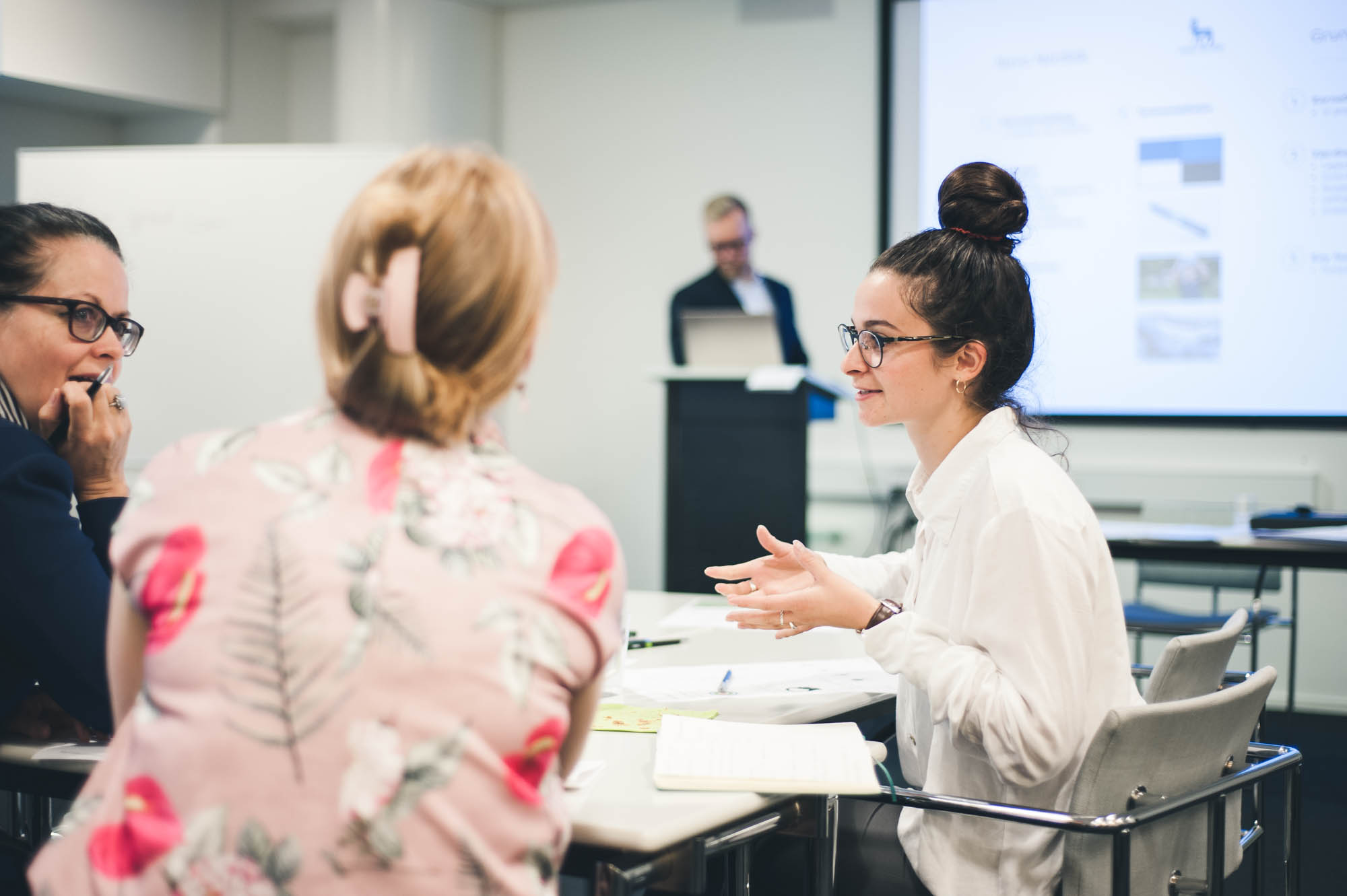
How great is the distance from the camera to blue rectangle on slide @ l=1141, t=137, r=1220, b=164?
4.47 m

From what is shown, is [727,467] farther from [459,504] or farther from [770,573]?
[459,504]

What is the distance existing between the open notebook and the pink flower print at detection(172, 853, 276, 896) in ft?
1.41

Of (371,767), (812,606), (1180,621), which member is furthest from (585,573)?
(1180,621)

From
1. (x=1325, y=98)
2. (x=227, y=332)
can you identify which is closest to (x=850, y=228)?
(x=1325, y=98)

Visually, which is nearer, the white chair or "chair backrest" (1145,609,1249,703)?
the white chair

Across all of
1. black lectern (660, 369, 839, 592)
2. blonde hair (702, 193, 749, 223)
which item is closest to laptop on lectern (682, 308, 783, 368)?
black lectern (660, 369, 839, 592)

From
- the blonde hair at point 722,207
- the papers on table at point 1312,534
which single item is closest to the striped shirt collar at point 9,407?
the papers on table at point 1312,534

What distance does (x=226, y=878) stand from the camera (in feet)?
2.72

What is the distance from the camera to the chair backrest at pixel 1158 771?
1211mm

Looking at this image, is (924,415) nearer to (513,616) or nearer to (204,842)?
(513,616)

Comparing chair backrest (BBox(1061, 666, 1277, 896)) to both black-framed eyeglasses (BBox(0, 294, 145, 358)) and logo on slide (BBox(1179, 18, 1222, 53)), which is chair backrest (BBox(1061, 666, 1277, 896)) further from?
logo on slide (BBox(1179, 18, 1222, 53))

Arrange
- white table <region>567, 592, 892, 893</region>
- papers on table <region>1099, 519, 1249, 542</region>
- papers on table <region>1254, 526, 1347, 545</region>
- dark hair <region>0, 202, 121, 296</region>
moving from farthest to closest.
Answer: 1. papers on table <region>1099, 519, 1249, 542</region>
2. papers on table <region>1254, 526, 1347, 545</region>
3. dark hair <region>0, 202, 121, 296</region>
4. white table <region>567, 592, 892, 893</region>

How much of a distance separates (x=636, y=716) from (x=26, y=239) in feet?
3.32

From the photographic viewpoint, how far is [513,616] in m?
0.87
